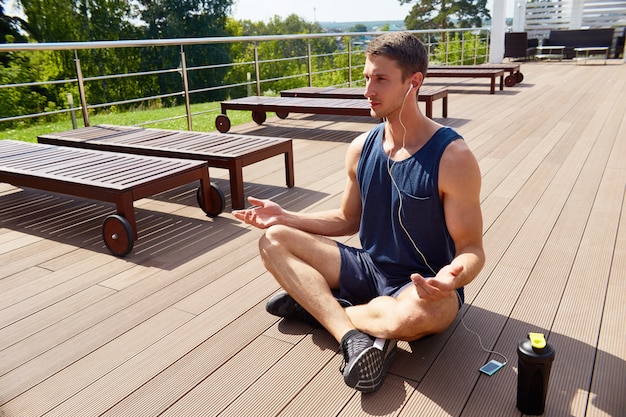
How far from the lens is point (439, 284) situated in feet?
4.91

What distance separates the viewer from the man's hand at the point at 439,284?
1.49 m

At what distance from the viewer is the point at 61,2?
81.4 feet

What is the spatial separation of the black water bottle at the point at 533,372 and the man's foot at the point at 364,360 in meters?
0.38

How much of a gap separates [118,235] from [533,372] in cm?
196

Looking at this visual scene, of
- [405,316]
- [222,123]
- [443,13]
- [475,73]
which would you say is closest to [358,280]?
[405,316]

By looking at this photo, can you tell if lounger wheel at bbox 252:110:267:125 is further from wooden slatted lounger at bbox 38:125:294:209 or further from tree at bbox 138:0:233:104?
tree at bbox 138:0:233:104

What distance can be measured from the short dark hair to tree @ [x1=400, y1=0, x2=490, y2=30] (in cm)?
3786

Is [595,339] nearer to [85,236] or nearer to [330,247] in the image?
[330,247]

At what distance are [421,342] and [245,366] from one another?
0.58m

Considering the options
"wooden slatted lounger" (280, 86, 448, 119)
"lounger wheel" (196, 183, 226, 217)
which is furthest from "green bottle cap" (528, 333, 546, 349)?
"wooden slatted lounger" (280, 86, 448, 119)

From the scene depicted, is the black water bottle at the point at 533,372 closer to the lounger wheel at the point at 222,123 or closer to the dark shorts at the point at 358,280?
the dark shorts at the point at 358,280

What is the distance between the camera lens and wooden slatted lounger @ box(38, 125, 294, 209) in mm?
3371

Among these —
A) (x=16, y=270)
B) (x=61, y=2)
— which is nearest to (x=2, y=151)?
(x=16, y=270)

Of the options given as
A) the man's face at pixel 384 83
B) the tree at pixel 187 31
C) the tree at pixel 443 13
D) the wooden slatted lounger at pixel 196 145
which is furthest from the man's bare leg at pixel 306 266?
the tree at pixel 443 13
